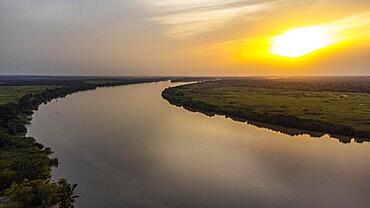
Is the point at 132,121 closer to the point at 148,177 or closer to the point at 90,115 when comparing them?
the point at 90,115

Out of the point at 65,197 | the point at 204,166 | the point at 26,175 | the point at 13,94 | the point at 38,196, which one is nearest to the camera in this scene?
the point at 38,196

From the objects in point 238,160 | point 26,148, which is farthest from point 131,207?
point 26,148

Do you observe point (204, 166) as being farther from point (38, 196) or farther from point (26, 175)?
point (38, 196)

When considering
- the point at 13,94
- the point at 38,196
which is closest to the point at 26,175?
the point at 38,196

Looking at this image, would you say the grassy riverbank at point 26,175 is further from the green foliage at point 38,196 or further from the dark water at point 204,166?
the dark water at point 204,166

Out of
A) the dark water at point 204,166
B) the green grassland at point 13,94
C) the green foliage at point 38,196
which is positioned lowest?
the dark water at point 204,166

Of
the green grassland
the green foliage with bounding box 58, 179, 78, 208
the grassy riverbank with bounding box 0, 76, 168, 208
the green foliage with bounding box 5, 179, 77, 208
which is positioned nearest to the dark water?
the green foliage with bounding box 58, 179, 78, 208

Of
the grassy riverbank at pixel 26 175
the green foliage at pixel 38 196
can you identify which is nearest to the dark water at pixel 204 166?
the grassy riverbank at pixel 26 175

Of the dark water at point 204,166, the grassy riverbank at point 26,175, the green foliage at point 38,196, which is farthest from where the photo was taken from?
the dark water at point 204,166
